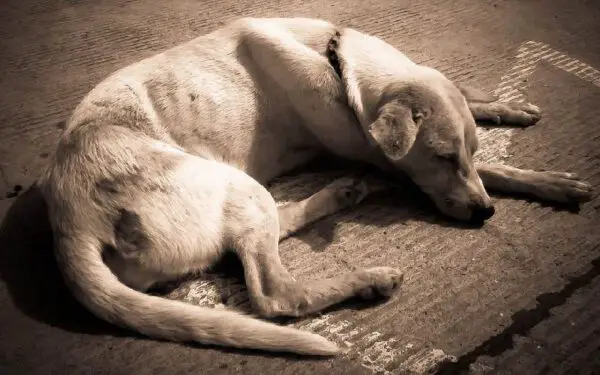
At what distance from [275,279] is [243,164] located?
709 millimetres

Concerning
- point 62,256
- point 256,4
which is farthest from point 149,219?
point 256,4

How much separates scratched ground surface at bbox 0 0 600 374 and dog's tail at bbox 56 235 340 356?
0.07 metres

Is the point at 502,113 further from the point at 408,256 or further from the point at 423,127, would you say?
the point at 408,256

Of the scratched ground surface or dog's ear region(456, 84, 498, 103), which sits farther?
dog's ear region(456, 84, 498, 103)

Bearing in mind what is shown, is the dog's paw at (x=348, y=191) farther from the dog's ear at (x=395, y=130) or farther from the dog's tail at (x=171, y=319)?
the dog's tail at (x=171, y=319)

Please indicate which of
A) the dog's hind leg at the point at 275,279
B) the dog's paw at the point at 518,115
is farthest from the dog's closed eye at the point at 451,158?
the dog's paw at the point at 518,115

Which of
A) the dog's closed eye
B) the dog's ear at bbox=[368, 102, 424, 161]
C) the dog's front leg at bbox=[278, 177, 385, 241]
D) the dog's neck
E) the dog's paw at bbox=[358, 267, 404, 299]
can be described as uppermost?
the dog's neck

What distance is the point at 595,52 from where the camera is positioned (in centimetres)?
373

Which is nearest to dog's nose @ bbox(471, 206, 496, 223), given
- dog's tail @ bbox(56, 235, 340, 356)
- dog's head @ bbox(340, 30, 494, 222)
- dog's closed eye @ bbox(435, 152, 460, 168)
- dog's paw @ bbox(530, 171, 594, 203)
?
dog's head @ bbox(340, 30, 494, 222)

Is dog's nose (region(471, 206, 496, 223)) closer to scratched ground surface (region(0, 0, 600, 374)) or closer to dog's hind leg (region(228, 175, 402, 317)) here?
scratched ground surface (region(0, 0, 600, 374))

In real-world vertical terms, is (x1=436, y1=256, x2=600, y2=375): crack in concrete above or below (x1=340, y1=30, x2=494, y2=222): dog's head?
below

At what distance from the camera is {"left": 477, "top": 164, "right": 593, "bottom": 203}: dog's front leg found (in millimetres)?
2408

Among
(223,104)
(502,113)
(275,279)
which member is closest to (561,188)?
(502,113)

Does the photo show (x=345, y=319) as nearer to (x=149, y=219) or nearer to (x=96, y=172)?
(x=149, y=219)
